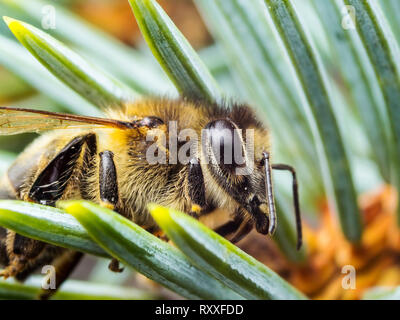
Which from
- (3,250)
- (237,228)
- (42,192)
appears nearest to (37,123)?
(42,192)

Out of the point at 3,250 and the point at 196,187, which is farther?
the point at 3,250

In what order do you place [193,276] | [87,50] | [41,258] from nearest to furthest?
1. [193,276]
2. [41,258]
3. [87,50]

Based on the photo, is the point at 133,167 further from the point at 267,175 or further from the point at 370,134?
the point at 370,134

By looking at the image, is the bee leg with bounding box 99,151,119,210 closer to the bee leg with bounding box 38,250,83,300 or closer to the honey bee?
the honey bee

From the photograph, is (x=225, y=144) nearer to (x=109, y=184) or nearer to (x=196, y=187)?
(x=196, y=187)

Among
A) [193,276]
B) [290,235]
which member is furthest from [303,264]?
[193,276]

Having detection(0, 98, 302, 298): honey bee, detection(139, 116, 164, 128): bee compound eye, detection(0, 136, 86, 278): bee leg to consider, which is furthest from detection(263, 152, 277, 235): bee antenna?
detection(0, 136, 86, 278): bee leg
